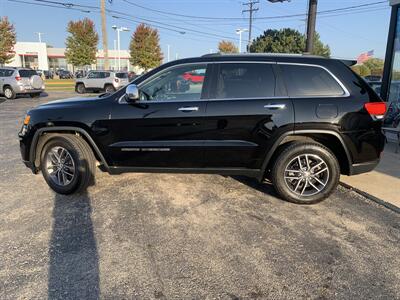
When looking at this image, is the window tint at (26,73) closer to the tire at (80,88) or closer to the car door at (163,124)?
the tire at (80,88)

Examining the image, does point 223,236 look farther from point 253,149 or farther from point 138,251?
point 253,149

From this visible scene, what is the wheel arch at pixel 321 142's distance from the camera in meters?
4.21

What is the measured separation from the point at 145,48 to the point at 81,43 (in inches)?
375

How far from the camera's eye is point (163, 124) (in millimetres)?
4305

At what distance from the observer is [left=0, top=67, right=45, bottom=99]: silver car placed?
63.1ft

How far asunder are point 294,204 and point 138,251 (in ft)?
7.19

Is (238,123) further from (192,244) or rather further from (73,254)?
(73,254)

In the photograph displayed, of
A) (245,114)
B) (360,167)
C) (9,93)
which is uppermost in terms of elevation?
(245,114)

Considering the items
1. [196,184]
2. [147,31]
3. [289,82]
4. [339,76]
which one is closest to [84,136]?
[196,184]

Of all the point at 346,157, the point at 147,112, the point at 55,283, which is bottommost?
the point at 55,283

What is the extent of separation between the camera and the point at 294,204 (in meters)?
4.45

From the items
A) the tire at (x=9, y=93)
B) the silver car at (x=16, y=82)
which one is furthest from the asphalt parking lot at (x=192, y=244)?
the tire at (x=9, y=93)

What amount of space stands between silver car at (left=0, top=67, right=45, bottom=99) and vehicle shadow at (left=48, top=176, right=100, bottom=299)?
17.5 m

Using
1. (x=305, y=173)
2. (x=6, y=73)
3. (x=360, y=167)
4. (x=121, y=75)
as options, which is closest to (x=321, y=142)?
(x=305, y=173)
